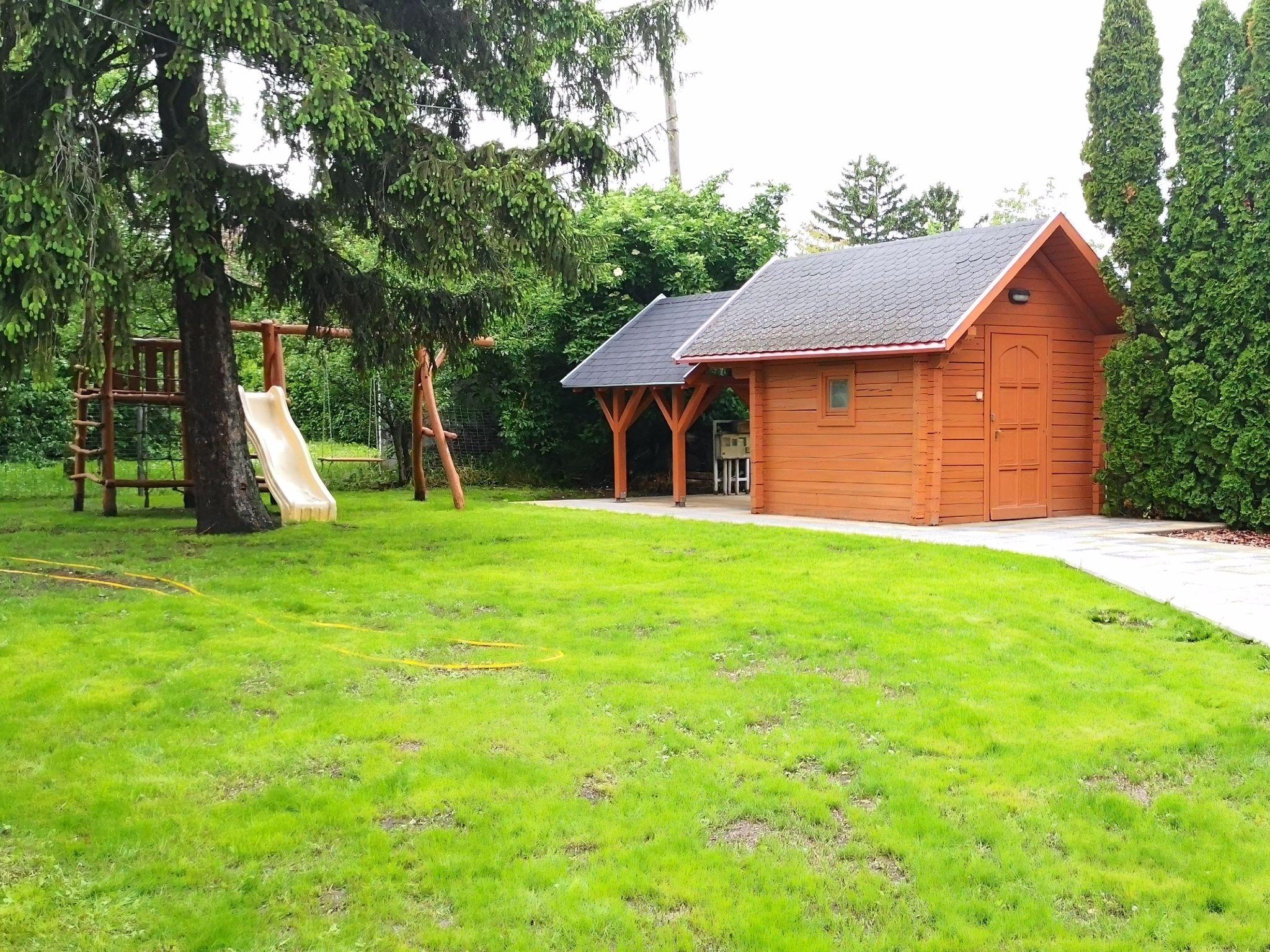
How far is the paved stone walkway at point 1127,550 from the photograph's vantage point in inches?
316

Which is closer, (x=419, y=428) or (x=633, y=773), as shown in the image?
(x=633, y=773)

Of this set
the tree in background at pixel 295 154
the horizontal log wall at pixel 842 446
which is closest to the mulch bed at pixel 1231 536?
the horizontal log wall at pixel 842 446

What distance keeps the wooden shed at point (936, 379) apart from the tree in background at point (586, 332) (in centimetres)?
441

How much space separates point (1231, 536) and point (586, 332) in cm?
1104

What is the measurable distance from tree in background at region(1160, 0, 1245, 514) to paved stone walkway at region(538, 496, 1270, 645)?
0.92 metres

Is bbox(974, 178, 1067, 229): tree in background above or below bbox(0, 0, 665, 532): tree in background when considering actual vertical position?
above

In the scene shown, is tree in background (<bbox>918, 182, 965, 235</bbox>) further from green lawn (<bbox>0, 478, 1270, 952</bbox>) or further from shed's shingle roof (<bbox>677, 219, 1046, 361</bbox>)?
green lawn (<bbox>0, 478, 1270, 952</bbox>)

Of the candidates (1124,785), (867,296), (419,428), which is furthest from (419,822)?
(419,428)

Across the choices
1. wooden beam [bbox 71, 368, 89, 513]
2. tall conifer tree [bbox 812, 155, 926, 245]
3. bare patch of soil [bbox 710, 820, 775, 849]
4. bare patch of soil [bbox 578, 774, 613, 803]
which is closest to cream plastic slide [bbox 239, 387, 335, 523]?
wooden beam [bbox 71, 368, 89, 513]

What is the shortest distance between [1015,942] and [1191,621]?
15.2 feet

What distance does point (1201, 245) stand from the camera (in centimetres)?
1372

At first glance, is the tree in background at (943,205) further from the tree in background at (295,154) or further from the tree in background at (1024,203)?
the tree in background at (295,154)

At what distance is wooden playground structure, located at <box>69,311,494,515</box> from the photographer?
1351cm

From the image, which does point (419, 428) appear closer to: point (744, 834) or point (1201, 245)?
point (1201, 245)
